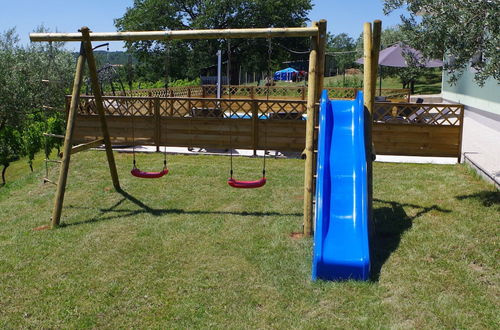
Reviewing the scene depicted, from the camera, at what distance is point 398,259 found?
551cm

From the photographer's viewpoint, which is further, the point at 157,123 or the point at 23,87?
the point at 23,87

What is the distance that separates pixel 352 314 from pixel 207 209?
151 inches

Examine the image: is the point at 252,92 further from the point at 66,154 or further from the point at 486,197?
the point at 66,154

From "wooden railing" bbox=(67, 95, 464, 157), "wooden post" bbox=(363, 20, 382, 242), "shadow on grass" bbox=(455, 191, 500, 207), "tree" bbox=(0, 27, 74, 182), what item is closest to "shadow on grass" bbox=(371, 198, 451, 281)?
"wooden post" bbox=(363, 20, 382, 242)

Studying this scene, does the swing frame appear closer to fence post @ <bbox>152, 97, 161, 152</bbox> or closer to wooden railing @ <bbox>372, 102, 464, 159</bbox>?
fence post @ <bbox>152, 97, 161, 152</bbox>

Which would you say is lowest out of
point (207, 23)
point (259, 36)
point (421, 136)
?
point (421, 136)

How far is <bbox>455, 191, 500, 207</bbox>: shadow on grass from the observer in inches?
296

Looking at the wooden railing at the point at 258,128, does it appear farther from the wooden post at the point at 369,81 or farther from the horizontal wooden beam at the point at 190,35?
the wooden post at the point at 369,81

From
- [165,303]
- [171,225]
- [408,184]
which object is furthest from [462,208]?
[165,303]

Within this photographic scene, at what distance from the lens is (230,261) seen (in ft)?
18.4

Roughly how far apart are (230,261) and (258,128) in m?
7.02

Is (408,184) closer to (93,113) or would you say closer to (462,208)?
(462,208)

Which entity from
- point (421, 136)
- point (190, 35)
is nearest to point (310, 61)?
point (190, 35)

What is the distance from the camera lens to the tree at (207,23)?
44.4 m
